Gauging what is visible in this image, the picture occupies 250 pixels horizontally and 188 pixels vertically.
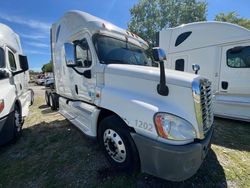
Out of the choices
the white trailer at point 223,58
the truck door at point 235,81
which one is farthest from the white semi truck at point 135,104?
the truck door at point 235,81

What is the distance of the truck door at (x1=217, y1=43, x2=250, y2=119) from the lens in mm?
5582

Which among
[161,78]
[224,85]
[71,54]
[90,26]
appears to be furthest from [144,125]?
[224,85]

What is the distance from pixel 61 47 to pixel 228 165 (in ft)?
16.9

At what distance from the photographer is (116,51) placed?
3.71m

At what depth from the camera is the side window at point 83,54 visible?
144 inches

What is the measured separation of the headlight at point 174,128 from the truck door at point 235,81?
428 cm

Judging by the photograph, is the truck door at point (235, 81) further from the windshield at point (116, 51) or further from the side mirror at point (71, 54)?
the side mirror at point (71, 54)

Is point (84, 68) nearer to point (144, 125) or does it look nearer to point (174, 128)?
point (144, 125)

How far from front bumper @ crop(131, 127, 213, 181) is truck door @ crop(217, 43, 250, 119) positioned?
3950mm

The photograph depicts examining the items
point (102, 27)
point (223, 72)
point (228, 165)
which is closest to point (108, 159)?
point (228, 165)

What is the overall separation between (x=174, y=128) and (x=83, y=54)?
2494 millimetres

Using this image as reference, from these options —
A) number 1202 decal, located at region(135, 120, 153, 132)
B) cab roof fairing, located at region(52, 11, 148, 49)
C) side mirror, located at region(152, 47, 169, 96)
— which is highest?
cab roof fairing, located at region(52, 11, 148, 49)

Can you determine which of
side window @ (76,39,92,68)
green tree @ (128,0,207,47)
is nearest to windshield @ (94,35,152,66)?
side window @ (76,39,92,68)

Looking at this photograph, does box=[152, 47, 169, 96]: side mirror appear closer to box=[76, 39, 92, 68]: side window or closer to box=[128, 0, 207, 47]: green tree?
box=[76, 39, 92, 68]: side window
